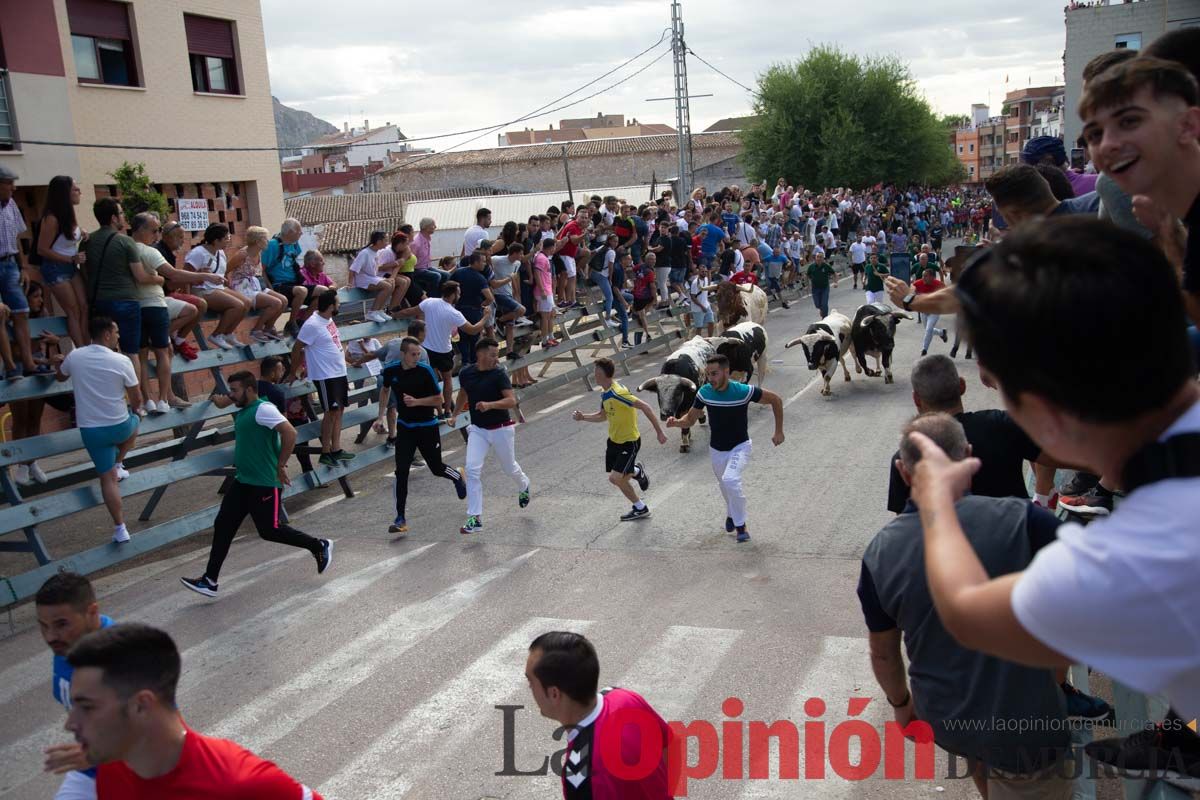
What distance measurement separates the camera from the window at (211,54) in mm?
23797

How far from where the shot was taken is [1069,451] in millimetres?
1599

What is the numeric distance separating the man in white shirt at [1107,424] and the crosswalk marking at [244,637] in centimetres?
684

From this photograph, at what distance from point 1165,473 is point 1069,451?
5.2 inches

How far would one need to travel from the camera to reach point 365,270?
1502 cm

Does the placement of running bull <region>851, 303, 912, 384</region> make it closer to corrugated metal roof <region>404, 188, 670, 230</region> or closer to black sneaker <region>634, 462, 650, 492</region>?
black sneaker <region>634, 462, 650, 492</region>

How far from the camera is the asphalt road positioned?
6.46 metres

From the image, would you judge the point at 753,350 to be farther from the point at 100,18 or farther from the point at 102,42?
the point at 100,18

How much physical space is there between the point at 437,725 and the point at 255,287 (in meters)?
8.36

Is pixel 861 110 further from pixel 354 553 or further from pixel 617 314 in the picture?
pixel 354 553

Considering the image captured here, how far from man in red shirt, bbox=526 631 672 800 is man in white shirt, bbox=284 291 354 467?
9.40 m

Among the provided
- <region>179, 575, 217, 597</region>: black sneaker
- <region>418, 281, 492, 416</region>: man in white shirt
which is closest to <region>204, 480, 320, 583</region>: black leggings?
<region>179, 575, 217, 597</region>: black sneaker

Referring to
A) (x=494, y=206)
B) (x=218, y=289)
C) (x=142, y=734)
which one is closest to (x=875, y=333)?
(x=218, y=289)

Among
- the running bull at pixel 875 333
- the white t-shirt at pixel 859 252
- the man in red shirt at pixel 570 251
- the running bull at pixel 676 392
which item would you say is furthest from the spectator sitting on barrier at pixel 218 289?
the white t-shirt at pixel 859 252

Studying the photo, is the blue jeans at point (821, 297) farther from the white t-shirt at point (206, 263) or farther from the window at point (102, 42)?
the window at point (102, 42)
